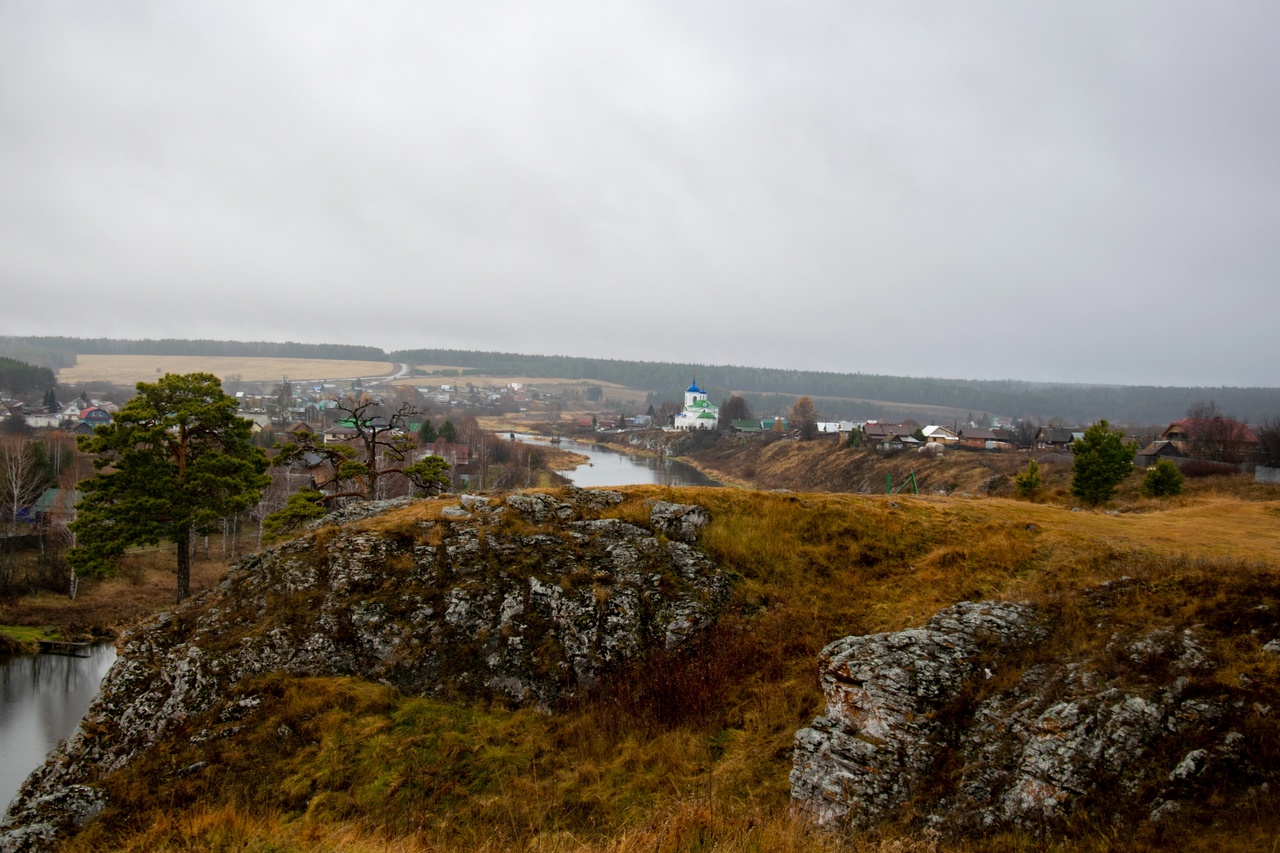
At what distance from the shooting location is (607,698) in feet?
35.3

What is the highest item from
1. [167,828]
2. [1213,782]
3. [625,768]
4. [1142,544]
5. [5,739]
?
[1142,544]

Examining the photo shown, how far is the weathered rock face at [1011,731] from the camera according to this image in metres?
6.76

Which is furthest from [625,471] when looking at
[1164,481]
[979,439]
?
[1164,481]

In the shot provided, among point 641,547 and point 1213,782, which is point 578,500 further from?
point 1213,782

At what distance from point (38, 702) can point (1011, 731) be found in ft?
86.7

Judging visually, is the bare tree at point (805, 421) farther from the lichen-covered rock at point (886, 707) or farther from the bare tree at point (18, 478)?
the lichen-covered rock at point (886, 707)

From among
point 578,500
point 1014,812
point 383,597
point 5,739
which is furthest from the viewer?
point 5,739

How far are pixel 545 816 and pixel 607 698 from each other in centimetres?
269

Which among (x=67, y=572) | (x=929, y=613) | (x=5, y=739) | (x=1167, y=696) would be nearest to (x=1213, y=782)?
(x=1167, y=696)

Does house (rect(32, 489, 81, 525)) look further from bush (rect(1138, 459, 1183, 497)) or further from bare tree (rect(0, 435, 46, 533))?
bush (rect(1138, 459, 1183, 497))

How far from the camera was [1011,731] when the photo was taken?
780cm

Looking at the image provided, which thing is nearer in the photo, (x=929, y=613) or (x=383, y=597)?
(x=929, y=613)

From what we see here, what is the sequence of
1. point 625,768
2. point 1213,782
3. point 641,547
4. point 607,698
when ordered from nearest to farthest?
point 1213,782 → point 625,768 → point 607,698 → point 641,547

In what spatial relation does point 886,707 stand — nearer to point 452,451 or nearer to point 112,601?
point 112,601
